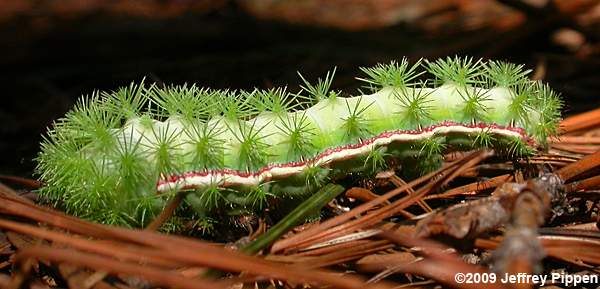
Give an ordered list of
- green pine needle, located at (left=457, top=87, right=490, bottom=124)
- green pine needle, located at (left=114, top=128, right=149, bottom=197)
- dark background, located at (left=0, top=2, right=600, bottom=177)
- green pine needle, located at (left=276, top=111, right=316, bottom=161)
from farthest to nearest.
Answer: dark background, located at (left=0, top=2, right=600, bottom=177) < green pine needle, located at (left=457, top=87, right=490, bottom=124) < green pine needle, located at (left=276, top=111, right=316, bottom=161) < green pine needle, located at (left=114, top=128, right=149, bottom=197)

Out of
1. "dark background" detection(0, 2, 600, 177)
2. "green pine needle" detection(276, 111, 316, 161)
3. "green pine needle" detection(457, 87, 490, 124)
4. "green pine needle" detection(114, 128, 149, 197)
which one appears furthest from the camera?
"dark background" detection(0, 2, 600, 177)

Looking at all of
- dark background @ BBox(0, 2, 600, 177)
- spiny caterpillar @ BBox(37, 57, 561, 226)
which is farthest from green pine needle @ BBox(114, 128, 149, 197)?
dark background @ BBox(0, 2, 600, 177)

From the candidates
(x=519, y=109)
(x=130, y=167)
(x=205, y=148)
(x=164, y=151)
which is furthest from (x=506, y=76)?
(x=130, y=167)

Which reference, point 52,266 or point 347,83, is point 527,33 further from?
point 52,266

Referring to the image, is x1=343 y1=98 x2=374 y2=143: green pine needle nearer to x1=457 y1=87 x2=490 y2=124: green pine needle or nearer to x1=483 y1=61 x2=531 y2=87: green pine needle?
x1=457 y1=87 x2=490 y2=124: green pine needle

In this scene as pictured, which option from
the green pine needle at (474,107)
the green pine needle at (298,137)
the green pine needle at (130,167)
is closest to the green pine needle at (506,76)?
the green pine needle at (474,107)

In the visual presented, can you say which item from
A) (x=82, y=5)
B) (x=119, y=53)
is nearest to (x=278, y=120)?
(x=119, y=53)

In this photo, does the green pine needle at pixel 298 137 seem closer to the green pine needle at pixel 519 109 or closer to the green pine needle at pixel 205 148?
the green pine needle at pixel 205 148
